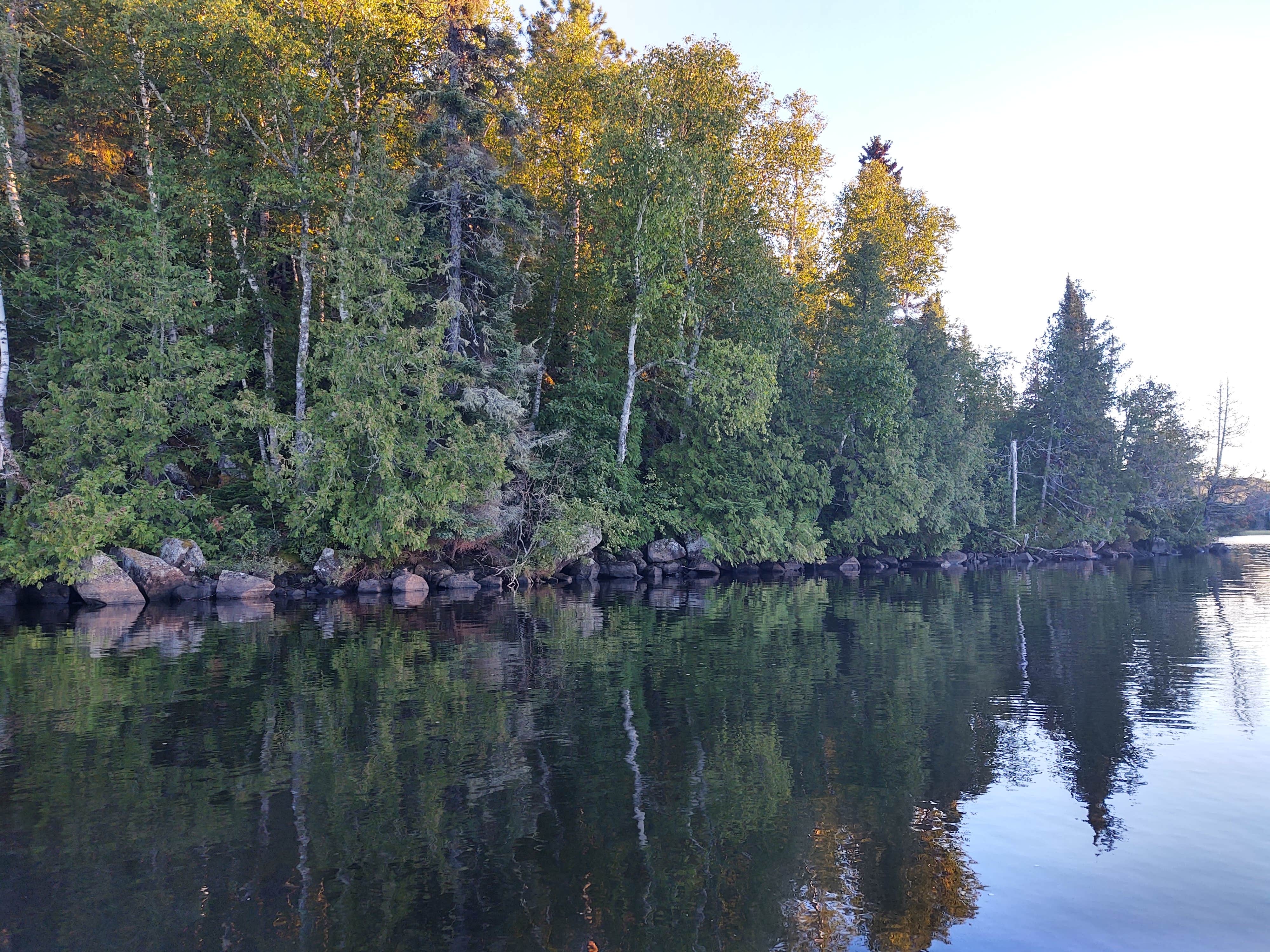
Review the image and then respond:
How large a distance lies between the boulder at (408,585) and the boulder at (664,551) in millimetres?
12110

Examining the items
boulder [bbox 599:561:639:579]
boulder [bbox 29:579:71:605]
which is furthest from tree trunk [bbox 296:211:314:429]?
boulder [bbox 599:561:639:579]

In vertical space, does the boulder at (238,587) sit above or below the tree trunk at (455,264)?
below

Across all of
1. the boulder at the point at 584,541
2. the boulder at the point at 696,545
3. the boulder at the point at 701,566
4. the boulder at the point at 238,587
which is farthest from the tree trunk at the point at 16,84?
the boulder at the point at 701,566

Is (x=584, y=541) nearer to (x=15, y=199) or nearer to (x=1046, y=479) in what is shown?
(x=15, y=199)

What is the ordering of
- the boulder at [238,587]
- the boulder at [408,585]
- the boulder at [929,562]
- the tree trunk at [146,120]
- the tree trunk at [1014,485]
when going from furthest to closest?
the tree trunk at [1014,485] < the boulder at [929,562] < the tree trunk at [146,120] < the boulder at [408,585] < the boulder at [238,587]

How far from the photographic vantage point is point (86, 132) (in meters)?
38.2

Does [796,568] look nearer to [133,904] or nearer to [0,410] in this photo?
[0,410]

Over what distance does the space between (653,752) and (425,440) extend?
23306mm

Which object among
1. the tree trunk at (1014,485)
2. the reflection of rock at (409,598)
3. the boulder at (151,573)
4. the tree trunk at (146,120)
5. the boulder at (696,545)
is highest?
the tree trunk at (146,120)

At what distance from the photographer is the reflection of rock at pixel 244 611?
960 inches

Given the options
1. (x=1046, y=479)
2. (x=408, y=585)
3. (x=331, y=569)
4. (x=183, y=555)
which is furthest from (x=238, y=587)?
(x=1046, y=479)

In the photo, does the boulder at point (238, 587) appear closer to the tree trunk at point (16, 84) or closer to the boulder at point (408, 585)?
the boulder at point (408, 585)

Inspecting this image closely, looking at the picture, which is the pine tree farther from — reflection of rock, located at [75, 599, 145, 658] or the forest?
reflection of rock, located at [75, 599, 145, 658]

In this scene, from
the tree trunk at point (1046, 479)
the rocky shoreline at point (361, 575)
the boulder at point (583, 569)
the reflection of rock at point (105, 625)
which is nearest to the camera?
the reflection of rock at point (105, 625)
